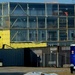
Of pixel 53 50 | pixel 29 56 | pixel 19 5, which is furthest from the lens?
pixel 19 5

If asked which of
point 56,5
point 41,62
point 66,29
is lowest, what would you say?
point 41,62

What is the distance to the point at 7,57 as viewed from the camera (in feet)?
201

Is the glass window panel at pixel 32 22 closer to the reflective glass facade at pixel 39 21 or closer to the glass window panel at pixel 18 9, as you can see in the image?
the reflective glass facade at pixel 39 21

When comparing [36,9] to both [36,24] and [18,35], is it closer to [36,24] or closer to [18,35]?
[36,24]

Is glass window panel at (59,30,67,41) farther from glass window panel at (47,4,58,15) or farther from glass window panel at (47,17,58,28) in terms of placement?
glass window panel at (47,4,58,15)

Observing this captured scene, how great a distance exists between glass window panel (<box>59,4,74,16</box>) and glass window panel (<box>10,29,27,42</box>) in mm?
7973

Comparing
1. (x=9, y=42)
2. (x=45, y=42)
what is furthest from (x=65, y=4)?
(x=9, y=42)

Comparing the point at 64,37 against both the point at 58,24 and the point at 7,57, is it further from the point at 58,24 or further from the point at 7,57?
the point at 7,57

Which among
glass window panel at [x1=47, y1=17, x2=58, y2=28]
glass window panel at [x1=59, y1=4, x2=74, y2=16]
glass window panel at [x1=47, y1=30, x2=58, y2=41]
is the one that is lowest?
glass window panel at [x1=47, y1=30, x2=58, y2=41]

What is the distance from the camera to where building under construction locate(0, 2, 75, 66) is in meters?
69.1

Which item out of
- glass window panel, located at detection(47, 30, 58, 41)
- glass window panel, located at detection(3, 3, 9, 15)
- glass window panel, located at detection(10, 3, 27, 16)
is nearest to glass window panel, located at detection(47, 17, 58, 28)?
glass window panel, located at detection(47, 30, 58, 41)

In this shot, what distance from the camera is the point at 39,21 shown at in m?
70.1

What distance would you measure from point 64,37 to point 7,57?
14021mm

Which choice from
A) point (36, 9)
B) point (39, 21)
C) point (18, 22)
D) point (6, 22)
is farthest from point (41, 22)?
point (6, 22)
